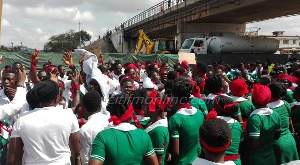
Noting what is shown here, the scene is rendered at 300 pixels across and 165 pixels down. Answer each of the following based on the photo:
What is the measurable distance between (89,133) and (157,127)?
0.73 metres

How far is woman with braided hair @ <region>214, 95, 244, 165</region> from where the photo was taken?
3117mm

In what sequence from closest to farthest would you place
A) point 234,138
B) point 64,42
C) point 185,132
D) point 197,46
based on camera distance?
point 234,138 → point 185,132 → point 197,46 → point 64,42

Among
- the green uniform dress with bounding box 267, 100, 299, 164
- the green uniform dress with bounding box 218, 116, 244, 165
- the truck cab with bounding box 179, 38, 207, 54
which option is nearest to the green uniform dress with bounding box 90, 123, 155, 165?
the green uniform dress with bounding box 218, 116, 244, 165

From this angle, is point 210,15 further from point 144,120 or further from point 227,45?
point 144,120

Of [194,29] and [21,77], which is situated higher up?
[194,29]

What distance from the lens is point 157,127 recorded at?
3027 mm

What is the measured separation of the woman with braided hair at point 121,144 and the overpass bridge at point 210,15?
735 inches

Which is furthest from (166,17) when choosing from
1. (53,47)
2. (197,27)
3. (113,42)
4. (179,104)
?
(53,47)

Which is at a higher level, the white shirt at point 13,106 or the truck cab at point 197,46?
the truck cab at point 197,46

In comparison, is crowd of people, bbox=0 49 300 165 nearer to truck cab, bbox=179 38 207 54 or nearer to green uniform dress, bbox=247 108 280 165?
green uniform dress, bbox=247 108 280 165

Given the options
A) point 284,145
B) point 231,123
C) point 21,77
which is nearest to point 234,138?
point 231,123

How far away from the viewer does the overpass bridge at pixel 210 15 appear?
2130 cm

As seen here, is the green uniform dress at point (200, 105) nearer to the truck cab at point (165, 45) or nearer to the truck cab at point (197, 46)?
the truck cab at point (197, 46)

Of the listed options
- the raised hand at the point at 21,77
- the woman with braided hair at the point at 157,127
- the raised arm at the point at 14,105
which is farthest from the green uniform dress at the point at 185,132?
the raised hand at the point at 21,77
